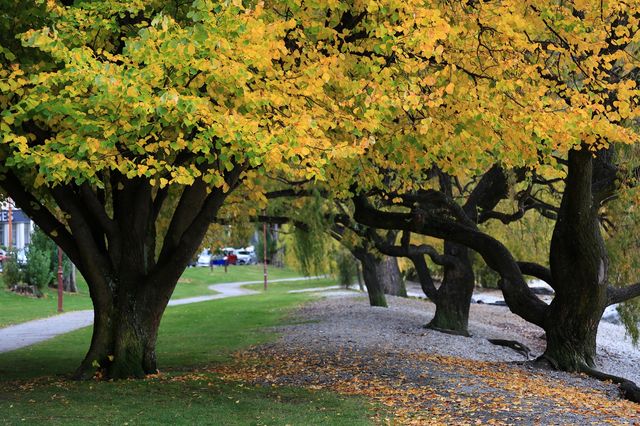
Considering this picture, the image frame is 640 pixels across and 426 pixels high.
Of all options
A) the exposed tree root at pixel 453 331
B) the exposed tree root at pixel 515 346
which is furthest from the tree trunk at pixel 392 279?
the exposed tree root at pixel 515 346

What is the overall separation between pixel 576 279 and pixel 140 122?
9506 mm

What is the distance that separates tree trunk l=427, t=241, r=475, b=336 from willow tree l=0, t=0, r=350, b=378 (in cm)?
1023

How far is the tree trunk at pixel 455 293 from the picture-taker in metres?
20.5

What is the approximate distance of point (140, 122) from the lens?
25.0 feet

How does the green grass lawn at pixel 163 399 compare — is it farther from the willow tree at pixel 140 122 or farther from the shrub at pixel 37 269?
the shrub at pixel 37 269

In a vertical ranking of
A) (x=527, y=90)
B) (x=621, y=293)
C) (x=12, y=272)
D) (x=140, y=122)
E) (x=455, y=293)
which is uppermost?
(x=527, y=90)

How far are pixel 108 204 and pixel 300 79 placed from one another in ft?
28.7

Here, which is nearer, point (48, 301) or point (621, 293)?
point (621, 293)

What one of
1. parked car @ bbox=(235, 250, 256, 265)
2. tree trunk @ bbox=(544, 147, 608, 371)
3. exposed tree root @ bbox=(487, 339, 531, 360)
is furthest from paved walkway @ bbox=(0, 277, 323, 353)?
parked car @ bbox=(235, 250, 256, 265)

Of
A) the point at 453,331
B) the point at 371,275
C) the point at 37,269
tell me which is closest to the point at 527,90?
the point at 453,331

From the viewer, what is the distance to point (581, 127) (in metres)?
9.59

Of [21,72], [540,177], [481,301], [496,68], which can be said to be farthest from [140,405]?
[481,301]

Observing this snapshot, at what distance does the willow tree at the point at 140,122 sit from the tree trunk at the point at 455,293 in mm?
10228

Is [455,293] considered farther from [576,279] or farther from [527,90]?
[527,90]
